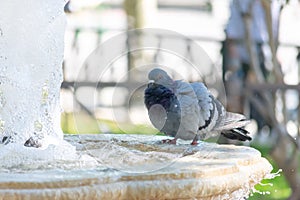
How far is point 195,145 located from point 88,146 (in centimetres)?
42

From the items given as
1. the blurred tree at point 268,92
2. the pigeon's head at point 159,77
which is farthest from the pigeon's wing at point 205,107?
the blurred tree at point 268,92

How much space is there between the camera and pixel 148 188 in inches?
98.3

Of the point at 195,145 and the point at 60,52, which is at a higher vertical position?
the point at 60,52

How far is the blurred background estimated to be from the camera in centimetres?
351

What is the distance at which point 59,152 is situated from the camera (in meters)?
2.92

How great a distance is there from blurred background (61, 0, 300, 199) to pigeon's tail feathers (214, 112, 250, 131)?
0.25 meters

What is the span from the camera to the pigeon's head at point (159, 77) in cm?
323

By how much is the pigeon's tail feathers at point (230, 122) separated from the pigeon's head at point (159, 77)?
0.34 metres

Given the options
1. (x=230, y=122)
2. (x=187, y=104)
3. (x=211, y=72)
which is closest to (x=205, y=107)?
(x=187, y=104)

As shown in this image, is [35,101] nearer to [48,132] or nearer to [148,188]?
[48,132]

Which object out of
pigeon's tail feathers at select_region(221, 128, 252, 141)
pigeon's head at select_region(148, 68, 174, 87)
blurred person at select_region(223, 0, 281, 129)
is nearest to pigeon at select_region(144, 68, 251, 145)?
pigeon's head at select_region(148, 68, 174, 87)

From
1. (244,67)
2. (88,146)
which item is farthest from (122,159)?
(244,67)

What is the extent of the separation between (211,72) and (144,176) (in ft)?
13.9

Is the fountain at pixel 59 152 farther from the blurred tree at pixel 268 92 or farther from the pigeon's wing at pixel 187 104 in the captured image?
the blurred tree at pixel 268 92
